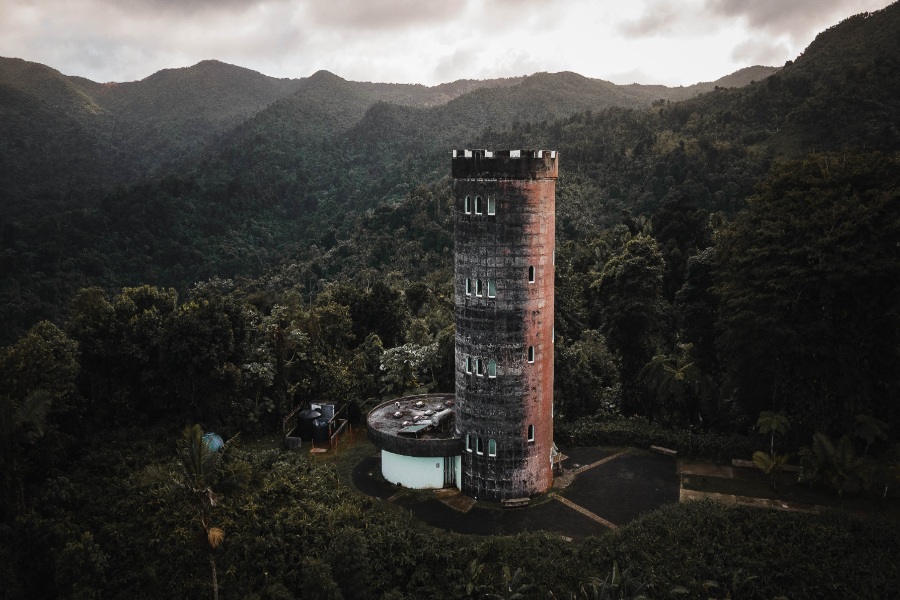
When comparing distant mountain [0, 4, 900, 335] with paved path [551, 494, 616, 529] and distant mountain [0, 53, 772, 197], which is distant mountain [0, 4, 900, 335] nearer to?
distant mountain [0, 53, 772, 197]

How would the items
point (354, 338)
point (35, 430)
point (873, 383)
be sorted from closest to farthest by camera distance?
1. point (35, 430)
2. point (873, 383)
3. point (354, 338)

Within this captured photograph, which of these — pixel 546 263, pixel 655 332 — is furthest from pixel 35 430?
pixel 655 332

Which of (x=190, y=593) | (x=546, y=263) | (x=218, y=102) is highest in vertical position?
(x=218, y=102)

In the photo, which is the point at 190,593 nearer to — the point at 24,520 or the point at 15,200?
the point at 24,520

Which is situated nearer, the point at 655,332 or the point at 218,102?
the point at 655,332

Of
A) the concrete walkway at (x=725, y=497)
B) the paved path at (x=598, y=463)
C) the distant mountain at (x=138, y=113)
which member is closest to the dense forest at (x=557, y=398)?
the concrete walkway at (x=725, y=497)

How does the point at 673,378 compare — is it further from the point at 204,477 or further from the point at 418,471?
the point at 204,477
